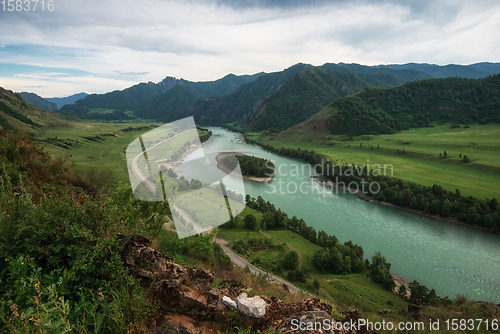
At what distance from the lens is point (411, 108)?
361 feet

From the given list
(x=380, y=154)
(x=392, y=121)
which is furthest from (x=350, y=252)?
(x=392, y=121)

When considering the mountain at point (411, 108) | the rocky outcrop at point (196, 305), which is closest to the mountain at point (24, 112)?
the mountain at point (411, 108)

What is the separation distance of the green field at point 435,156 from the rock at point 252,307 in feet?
165

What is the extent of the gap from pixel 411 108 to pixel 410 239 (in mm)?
103911

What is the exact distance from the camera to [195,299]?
379 centimetres

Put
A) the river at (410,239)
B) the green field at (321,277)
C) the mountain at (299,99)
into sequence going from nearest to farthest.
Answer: the green field at (321,277) < the river at (410,239) < the mountain at (299,99)

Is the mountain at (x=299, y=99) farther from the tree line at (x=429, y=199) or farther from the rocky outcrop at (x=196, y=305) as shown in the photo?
the rocky outcrop at (x=196, y=305)

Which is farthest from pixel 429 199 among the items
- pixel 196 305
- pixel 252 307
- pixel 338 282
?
pixel 196 305

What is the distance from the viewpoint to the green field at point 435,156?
43.6 meters

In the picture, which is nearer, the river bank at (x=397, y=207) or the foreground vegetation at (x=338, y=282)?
the foreground vegetation at (x=338, y=282)

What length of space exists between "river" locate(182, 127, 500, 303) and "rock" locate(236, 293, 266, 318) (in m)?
27.3

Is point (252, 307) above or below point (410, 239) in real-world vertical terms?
above

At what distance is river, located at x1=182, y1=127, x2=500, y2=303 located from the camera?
2352 centimetres

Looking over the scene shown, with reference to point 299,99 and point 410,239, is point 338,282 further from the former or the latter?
point 299,99
